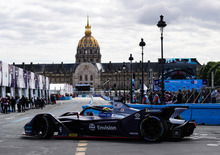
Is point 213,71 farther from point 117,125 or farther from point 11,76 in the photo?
point 117,125

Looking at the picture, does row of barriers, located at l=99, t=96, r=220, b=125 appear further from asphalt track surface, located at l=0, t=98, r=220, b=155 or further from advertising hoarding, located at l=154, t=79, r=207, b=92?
advertising hoarding, located at l=154, t=79, r=207, b=92

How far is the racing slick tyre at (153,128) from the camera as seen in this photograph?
35.6ft

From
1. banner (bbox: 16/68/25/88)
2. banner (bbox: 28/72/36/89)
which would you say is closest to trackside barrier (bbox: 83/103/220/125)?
banner (bbox: 16/68/25/88)

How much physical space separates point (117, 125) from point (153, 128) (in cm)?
97

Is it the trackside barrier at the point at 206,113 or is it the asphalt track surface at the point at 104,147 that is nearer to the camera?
the asphalt track surface at the point at 104,147

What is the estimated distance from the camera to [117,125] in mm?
11305

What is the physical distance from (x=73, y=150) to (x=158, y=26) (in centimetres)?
1619

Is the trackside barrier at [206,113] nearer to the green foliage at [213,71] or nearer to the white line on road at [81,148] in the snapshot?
the white line on road at [81,148]

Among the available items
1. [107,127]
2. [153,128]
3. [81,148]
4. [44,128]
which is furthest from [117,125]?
[44,128]

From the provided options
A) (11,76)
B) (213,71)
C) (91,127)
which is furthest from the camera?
(213,71)

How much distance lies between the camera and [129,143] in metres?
10.8

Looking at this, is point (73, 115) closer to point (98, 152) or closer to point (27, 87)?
point (98, 152)

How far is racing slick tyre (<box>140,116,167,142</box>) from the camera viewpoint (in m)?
10.8

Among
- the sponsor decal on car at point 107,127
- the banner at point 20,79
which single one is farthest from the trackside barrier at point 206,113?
the banner at point 20,79
